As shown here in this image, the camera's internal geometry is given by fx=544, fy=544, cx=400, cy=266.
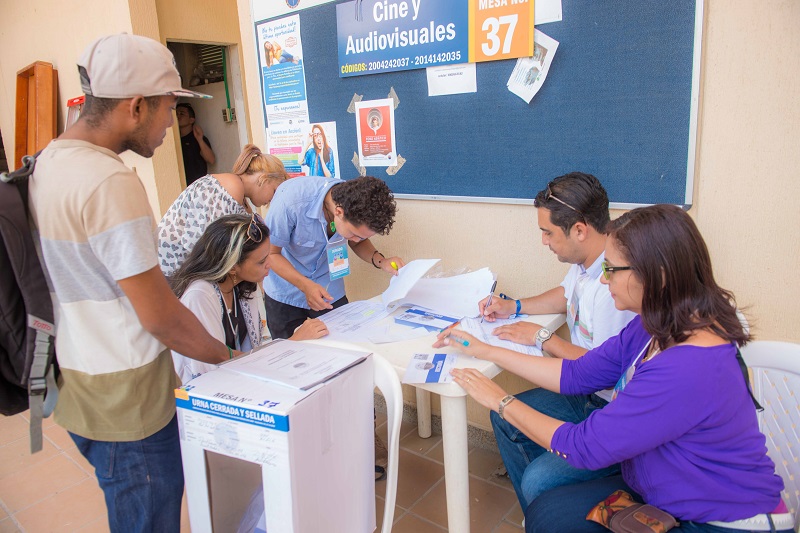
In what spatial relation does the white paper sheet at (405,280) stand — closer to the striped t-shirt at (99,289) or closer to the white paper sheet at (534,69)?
the white paper sheet at (534,69)

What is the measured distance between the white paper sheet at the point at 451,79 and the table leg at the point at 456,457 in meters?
1.27

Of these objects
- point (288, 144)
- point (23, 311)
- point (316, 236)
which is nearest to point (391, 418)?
point (23, 311)

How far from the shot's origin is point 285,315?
2.46 metres

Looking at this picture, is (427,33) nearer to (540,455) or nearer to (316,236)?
(316,236)

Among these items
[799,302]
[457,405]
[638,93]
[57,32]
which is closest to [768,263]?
[799,302]

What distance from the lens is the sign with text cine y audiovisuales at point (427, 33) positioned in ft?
6.52

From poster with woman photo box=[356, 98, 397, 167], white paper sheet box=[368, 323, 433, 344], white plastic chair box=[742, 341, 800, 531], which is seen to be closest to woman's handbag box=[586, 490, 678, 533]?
white plastic chair box=[742, 341, 800, 531]

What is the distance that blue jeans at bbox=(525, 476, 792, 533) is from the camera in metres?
1.28

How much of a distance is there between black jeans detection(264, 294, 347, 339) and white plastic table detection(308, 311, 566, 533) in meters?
0.69

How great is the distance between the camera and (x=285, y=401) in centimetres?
108

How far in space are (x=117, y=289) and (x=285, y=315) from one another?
1.32 m

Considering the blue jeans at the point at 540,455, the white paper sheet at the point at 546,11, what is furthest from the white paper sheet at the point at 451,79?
the blue jeans at the point at 540,455

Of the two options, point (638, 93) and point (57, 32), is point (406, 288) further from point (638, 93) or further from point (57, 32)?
point (57, 32)

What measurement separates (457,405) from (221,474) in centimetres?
64
